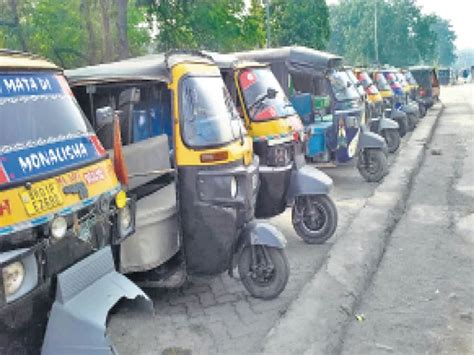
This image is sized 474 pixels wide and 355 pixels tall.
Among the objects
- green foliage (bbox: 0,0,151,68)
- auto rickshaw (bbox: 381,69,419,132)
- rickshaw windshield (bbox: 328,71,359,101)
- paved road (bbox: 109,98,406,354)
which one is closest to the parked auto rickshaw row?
paved road (bbox: 109,98,406,354)

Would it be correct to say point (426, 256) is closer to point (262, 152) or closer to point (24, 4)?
point (262, 152)

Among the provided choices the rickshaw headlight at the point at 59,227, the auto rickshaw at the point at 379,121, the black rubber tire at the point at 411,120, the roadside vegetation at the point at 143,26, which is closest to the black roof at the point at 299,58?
the auto rickshaw at the point at 379,121

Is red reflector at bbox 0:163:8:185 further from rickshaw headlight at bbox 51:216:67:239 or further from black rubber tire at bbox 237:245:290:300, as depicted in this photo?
black rubber tire at bbox 237:245:290:300

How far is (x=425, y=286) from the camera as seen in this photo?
5078 millimetres

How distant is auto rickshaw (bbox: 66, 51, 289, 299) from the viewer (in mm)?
4398

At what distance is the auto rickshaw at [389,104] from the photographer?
50.5 ft

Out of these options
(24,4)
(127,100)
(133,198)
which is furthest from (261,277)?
(24,4)

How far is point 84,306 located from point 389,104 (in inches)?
548

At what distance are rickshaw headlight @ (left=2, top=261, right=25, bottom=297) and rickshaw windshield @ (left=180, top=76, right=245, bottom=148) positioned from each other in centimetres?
197

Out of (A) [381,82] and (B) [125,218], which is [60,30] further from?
(B) [125,218]

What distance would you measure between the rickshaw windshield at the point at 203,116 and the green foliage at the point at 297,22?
1275 inches

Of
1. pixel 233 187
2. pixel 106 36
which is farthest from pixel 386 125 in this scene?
pixel 106 36

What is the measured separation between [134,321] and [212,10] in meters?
24.9

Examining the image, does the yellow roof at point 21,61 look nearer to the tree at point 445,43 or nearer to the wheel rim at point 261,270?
the wheel rim at point 261,270
